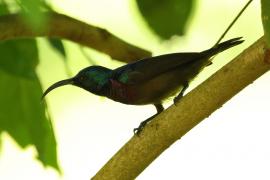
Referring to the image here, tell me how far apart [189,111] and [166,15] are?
0.62 feet

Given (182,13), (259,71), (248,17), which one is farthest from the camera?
(248,17)

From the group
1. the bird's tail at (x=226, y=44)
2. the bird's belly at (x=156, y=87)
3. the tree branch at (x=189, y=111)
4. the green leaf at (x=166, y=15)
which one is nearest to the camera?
the tree branch at (x=189, y=111)

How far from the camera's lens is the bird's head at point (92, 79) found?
1.17 meters

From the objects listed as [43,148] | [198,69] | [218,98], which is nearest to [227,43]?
[198,69]

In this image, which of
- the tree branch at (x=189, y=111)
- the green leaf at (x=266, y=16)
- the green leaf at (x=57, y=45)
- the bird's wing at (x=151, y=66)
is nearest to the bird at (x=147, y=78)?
the bird's wing at (x=151, y=66)

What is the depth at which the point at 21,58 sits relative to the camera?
0.92 metres

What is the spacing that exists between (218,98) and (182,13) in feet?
0.56

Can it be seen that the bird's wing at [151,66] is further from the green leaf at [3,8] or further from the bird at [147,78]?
the green leaf at [3,8]

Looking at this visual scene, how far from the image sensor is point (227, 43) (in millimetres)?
998

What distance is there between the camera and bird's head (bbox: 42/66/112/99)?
1.17 metres

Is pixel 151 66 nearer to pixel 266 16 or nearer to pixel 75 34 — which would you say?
pixel 75 34

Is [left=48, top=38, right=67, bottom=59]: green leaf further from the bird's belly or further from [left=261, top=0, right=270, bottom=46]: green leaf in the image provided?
[left=261, top=0, right=270, bottom=46]: green leaf

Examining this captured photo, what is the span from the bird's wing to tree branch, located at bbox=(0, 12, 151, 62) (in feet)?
0.07

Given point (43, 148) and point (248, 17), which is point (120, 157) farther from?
point (248, 17)
